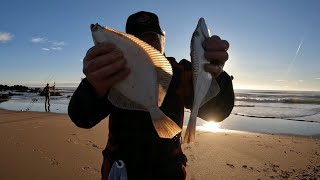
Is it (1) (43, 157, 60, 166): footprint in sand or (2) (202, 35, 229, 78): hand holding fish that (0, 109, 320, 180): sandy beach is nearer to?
(1) (43, 157, 60, 166): footprint in sand

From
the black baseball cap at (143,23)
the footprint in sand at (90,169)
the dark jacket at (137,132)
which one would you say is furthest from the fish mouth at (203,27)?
the footprint in sand at (90,169)

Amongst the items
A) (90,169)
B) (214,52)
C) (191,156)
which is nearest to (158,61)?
(214,52)

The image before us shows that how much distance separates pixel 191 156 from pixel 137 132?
5817 mm

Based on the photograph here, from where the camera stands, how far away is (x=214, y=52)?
2.30 metres

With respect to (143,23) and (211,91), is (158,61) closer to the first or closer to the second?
(211,91)

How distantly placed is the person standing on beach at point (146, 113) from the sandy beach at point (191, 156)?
427 centimetres

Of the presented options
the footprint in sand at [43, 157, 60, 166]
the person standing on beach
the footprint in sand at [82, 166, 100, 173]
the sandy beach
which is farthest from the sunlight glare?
the person standing on beach

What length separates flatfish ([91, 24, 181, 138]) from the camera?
6.78 ft

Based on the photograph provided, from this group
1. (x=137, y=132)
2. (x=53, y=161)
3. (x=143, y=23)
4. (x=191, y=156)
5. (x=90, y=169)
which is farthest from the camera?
(x=191, y=156)

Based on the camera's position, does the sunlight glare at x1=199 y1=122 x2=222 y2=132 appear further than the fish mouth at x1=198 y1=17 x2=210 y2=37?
Yes

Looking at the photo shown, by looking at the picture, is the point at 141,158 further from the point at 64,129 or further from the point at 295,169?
the point at 64,129

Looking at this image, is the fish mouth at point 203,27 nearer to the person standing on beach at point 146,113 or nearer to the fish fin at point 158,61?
the person standing on beach at point 146,113

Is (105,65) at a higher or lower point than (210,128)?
higher

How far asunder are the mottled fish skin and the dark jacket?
0.43 meters
